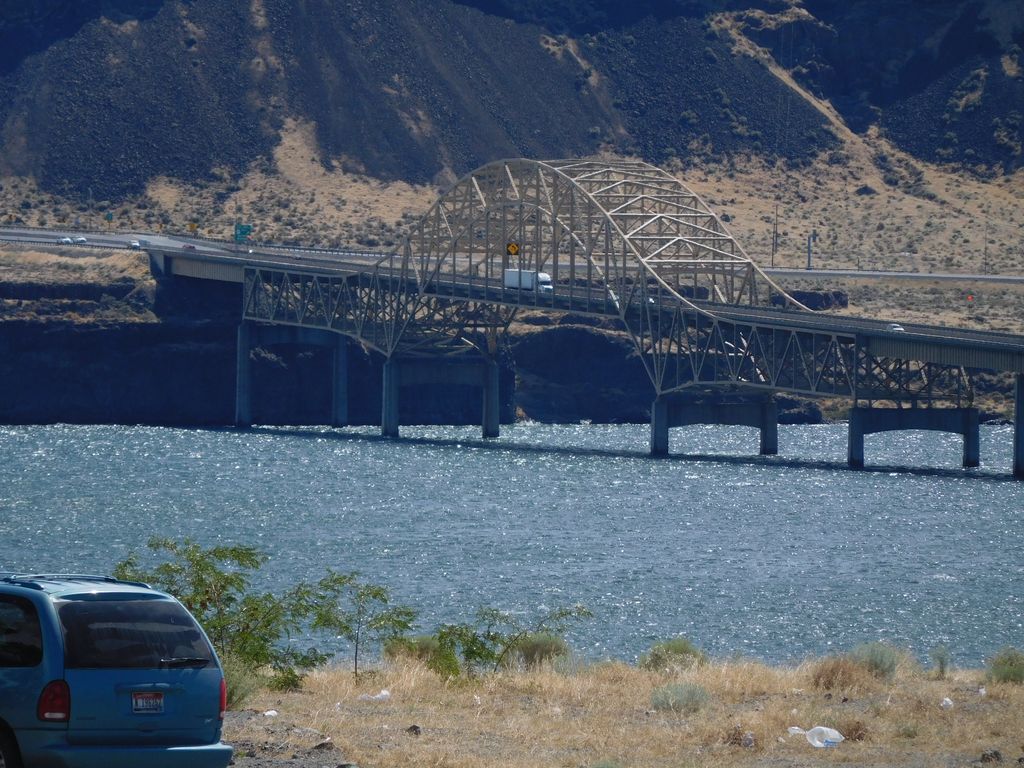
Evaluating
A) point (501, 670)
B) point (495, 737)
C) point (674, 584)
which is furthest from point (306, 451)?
point (495, 737)

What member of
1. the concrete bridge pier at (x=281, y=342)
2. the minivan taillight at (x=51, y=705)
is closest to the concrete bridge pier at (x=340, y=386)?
the concrete bridge pier at (x=281, y=342)

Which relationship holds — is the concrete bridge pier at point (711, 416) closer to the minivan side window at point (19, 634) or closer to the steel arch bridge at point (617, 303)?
the steel arch bridge at point (617, 303)

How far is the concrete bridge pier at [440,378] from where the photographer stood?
118 meters

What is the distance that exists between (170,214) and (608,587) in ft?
409

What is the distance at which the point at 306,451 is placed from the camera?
347ft

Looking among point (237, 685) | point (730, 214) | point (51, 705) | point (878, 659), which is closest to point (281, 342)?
point (730, 214)

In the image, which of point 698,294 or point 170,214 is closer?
point 698,294

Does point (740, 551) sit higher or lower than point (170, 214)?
lower

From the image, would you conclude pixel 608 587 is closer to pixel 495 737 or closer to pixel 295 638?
pixel 295 638

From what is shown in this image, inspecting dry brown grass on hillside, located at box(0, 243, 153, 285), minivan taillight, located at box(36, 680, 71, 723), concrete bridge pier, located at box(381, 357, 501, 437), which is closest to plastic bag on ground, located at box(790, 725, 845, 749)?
minivan taillight, located at box(36, 680, 71, 723)

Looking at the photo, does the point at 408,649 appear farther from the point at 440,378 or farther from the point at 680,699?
the point at 440,378

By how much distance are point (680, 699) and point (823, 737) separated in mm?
2623

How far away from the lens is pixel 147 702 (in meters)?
19.6

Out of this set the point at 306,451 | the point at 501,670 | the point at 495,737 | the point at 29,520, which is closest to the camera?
the point at 495,737
